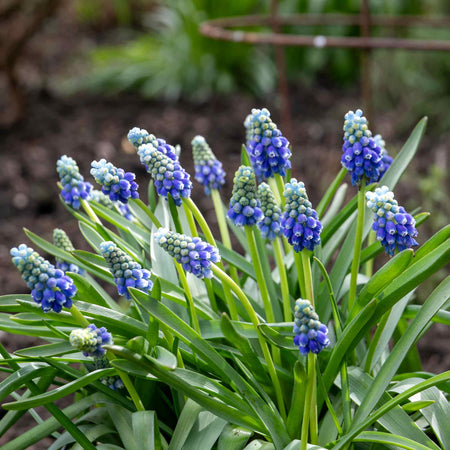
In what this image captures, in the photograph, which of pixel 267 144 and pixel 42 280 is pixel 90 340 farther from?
pixel 267 144

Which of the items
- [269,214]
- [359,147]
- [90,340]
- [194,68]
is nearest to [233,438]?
[90,340]

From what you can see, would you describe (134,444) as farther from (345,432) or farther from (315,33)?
(315,33)

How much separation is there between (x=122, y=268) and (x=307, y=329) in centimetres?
44

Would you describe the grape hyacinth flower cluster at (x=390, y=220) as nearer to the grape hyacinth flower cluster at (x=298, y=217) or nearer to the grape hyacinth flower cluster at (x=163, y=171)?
the grape hyacinth flower cluster at (x=298, y=217)

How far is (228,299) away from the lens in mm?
1732

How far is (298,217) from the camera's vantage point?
143 cm

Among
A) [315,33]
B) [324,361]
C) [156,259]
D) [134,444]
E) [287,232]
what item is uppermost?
[315,33]

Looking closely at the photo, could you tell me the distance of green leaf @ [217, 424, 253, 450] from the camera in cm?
154

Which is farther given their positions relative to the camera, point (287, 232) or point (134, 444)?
point (134, 444)

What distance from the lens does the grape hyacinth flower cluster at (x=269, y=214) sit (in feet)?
5.36

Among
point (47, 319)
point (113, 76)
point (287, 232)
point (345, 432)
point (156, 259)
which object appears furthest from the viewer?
point (113, 76)

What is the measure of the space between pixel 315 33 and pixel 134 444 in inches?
238

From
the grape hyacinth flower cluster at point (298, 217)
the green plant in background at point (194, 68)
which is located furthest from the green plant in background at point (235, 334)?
the green plant in background at point (194, 68)

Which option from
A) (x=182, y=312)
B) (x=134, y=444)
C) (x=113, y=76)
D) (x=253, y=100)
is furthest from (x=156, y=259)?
(x=113, y=76)
